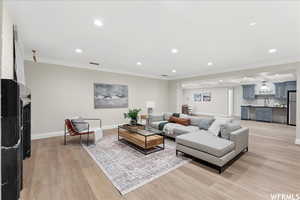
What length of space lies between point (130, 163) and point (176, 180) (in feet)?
3.22

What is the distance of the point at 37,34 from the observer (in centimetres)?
264

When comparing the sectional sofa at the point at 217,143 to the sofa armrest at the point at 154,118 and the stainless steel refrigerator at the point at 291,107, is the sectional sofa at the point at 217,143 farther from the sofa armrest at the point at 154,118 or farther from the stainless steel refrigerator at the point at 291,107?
the stainless steel refrigerator at the point at 291,107

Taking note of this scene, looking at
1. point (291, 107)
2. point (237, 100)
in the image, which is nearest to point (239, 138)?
point (291, 107)

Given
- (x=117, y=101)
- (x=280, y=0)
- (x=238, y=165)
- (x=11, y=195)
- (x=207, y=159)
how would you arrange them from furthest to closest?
(x=117, y=101)
(x=238, y=165)
(x=207, y=159)
(x=280, y=0)
(x=11, y=195)

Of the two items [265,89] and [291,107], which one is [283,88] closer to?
[265,89]

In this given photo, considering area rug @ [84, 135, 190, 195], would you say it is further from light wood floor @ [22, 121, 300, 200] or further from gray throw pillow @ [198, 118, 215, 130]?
gray throw pillow @ [198, 118, 215, 130]

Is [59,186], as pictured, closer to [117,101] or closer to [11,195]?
[11,195]

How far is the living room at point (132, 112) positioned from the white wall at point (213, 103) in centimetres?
511

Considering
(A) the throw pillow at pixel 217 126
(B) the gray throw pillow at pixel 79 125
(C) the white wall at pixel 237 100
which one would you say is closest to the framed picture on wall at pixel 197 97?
(C) the white wall at pixel 237 100

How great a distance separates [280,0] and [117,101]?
530 cm

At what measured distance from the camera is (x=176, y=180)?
2100 mm

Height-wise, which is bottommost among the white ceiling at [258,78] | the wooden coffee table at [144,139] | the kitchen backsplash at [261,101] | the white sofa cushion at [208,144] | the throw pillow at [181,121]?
the wooden coffee table at [144,139]

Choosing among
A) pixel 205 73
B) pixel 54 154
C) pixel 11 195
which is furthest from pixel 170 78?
pixel 11 195

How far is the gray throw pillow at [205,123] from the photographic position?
3.78m
